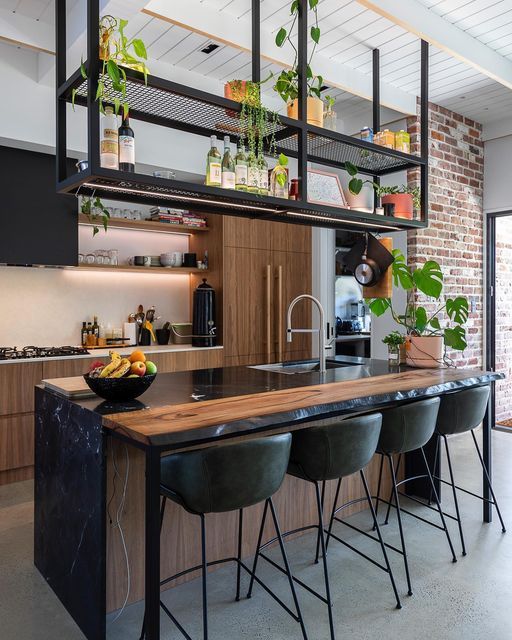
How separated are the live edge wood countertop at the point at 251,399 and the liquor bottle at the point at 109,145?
1.05m

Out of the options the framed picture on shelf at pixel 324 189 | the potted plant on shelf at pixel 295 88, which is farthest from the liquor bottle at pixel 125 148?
the framed picture on shelf at pixel 324 189

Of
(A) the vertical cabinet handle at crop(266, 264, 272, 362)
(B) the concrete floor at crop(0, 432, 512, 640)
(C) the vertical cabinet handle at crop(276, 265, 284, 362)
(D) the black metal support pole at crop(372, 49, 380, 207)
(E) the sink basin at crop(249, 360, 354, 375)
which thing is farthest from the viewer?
(C) the vertical cabinet handle at crop(276, 265, 284, 362)

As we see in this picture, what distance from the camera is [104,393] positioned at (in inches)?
85.4

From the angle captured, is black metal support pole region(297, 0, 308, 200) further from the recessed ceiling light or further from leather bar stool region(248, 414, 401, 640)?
leather bar stool region(248, 414, 401, 640)

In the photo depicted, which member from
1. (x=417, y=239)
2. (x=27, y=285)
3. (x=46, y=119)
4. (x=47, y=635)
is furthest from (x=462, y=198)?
(x=47, y=635)

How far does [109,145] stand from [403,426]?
191 centimetres

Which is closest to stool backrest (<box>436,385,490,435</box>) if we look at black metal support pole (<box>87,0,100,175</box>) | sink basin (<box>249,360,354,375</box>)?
sink basin (<box>249,360,354,375</box>)

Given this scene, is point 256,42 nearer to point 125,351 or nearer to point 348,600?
point 125,351

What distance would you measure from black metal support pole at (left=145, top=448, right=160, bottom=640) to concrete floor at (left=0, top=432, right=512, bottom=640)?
0.49 meters

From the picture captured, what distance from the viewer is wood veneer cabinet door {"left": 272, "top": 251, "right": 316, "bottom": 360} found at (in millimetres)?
5527

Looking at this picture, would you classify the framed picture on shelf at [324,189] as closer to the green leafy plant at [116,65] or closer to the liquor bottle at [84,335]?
the green leafy plant at [116,65]

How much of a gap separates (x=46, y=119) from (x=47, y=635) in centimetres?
349

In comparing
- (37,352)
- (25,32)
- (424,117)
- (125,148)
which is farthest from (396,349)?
(25,32)

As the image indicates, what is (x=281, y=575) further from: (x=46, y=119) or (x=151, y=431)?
(x=46, y=119)
